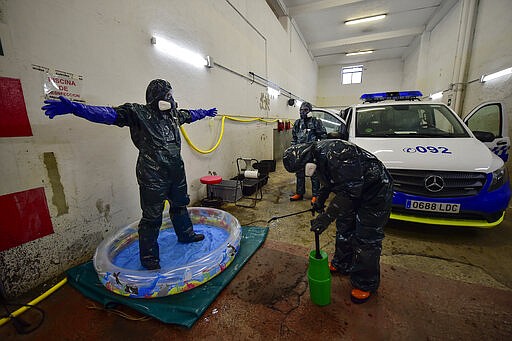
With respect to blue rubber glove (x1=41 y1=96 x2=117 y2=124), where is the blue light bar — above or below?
above

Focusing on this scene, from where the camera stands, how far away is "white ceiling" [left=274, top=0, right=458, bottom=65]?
23.4ft

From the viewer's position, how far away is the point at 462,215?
7.02ft

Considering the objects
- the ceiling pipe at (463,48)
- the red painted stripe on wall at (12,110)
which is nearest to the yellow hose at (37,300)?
the red painted stripe on wall at (12,110)

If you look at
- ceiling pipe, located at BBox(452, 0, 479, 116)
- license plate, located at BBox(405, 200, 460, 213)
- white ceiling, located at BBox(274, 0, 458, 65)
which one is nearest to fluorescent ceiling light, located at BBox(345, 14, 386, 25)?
white ceiling, located at BBox(274, 0, 458, 65)

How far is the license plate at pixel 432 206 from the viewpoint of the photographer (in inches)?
83.2

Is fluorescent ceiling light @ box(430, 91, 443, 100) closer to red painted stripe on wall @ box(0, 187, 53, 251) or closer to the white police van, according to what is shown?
the white police van

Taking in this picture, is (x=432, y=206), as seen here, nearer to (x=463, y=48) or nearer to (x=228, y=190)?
(x=228, y=190)

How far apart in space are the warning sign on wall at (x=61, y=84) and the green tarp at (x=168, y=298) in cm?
153

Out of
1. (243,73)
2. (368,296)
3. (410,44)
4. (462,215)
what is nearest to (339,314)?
(368,296)

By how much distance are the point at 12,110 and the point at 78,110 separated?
57cm

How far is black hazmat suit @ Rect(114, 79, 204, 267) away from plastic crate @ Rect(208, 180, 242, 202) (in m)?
1.80

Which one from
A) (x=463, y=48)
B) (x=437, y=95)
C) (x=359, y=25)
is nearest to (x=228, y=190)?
(x=463, y=48)

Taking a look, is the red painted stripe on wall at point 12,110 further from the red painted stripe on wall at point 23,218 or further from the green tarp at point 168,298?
the green tarp at point 168,298

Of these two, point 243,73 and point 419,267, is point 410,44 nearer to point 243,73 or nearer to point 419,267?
point 243,73
